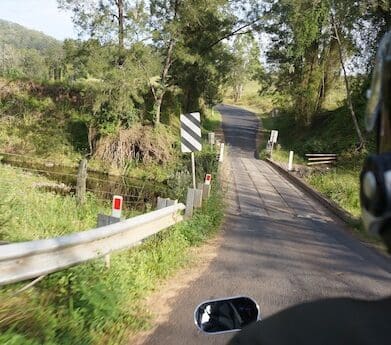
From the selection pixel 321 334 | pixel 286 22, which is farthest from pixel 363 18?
pixel 321 334

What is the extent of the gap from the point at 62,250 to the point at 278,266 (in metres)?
3.74

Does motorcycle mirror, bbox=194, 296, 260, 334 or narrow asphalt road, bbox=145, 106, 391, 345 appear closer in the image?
motorcycle mirror, bbox=194, 296, 260, 334

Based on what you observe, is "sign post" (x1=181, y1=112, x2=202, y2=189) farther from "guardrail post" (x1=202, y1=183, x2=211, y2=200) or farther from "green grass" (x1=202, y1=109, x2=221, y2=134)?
"green grass" (x1=202, y1=109, x2=221, y2=134)

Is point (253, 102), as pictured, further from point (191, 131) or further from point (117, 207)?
point (117, 207)

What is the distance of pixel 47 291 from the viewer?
4168mm

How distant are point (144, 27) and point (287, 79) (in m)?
15.6

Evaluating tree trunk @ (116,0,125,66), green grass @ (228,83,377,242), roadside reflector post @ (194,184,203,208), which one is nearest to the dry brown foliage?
tree trunk @ (116,0,125,66)

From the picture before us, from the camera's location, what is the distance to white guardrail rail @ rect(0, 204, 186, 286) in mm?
3332

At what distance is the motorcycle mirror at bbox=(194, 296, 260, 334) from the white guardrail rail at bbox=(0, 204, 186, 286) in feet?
6.49

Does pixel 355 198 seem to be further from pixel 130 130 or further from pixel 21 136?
pixel 21 136

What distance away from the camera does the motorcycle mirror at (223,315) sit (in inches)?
66.3

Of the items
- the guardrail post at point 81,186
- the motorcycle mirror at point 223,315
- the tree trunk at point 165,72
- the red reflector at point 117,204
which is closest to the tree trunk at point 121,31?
the tree trunk at point 165,72

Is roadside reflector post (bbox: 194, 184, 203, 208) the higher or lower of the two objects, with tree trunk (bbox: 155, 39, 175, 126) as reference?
lower

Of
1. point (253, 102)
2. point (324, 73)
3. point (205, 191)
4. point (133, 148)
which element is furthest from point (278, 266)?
point (253, 102)
